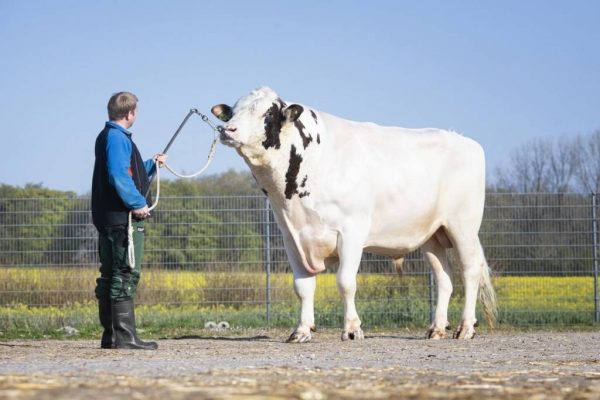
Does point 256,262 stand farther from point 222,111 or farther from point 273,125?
point 273,125

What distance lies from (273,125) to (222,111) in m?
0.84

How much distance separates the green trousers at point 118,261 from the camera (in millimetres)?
9055

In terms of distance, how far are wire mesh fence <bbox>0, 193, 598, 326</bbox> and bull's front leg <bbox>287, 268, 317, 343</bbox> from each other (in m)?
4.35

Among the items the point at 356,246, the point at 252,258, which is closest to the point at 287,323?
the point at 252,258

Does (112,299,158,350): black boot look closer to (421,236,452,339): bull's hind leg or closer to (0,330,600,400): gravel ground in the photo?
(0,330,600,400): gravel ground

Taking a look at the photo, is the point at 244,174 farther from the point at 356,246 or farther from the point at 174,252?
the point at 356,246

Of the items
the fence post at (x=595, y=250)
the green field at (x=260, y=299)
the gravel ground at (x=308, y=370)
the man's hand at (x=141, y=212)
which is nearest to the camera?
the gravel ground at (x=308, y=370)

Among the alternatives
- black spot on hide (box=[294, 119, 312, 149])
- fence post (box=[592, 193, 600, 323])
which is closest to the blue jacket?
black spot on hide (box=[294, 119, 312, 149])

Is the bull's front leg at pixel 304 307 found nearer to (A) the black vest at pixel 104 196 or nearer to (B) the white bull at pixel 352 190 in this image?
(B) the white bull at pixel 352 190

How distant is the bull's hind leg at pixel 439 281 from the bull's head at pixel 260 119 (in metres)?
2.73

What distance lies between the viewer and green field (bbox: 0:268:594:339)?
15.2m

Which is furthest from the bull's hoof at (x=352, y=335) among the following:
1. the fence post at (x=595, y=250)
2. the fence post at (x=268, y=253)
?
the fence post at (x=595, y=250)

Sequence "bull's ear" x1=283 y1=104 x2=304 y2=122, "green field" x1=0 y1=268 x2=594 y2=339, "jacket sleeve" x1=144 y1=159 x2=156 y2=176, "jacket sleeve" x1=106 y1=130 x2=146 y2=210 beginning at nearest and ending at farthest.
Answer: "jacket sleeve" x1=106 y1=130 x2=146 y2=210
"jacket sleeve" x1=144 y1=159 x2=156 y2=176
"bull's ear" x1=283 y1=104 x2=304 y2=122
"green field" x1=0 y1=268 x2=594 y2=339

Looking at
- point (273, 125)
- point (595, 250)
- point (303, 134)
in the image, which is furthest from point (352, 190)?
point (595, 250)
